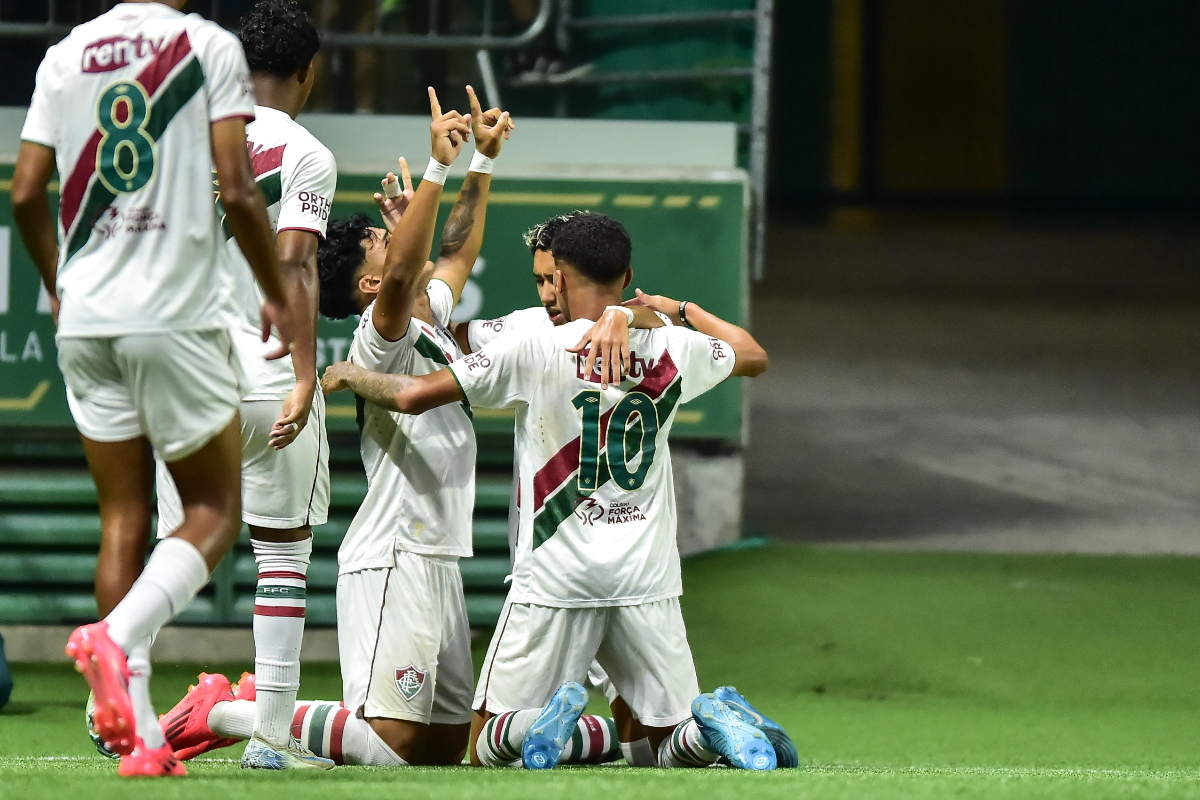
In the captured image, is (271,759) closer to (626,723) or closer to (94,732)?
(94,732)

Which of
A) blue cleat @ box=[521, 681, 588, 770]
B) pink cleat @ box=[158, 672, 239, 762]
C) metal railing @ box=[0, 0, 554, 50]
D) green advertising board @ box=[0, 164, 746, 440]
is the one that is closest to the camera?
blue cleat @ box=[521, 681, 588, 770]

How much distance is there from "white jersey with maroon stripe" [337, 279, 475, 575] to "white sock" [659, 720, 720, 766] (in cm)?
84

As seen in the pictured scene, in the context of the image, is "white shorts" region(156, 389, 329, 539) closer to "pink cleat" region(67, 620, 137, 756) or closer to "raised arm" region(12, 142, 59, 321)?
"raised arm" region(12, 142, 59, 321)

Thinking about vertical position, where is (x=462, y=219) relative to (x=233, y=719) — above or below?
above

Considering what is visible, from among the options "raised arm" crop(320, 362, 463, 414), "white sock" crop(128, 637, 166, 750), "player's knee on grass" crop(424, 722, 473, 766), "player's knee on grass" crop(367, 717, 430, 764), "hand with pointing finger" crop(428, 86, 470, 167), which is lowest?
"player's knee on grass" crop(424, 722, 473, 766)

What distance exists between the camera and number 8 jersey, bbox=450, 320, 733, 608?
4.31 meters

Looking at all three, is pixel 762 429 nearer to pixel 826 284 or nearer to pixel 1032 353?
pixel 1032 353

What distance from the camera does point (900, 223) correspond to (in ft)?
64.6

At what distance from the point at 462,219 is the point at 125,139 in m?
1.69

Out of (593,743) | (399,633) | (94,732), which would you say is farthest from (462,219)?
(94,732)

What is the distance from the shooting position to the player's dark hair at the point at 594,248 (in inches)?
172

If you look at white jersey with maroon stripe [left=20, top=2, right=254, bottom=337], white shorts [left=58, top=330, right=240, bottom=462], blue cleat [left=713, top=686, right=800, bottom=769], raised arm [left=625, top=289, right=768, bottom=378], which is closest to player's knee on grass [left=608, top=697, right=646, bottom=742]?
blue cleat [left=713, top=686, right=800, bottom=769]

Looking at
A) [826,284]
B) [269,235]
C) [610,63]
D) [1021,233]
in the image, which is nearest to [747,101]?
[610,63]

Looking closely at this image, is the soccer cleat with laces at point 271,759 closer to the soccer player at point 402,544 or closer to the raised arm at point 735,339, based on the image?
the soccer player at point 402,544
